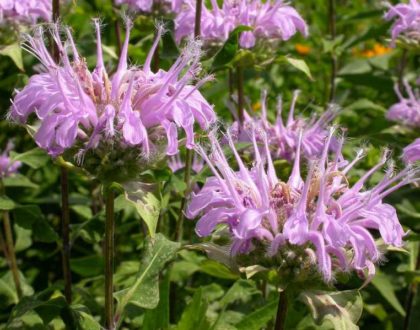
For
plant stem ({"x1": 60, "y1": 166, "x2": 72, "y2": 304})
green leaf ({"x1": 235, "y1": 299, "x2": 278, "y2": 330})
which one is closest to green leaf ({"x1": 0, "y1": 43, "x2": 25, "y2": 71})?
plant stem ({"x1": 60, "y1": 166, "x2": 72, "y2": 304})

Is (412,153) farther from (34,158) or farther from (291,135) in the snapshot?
(34,158)

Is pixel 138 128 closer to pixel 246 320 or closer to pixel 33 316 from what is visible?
pixel 246 320

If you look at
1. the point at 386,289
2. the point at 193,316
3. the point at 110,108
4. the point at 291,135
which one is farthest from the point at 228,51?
the point at 386,289

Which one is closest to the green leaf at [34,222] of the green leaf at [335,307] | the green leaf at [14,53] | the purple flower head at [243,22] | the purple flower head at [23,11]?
the green leaf at [14,53]

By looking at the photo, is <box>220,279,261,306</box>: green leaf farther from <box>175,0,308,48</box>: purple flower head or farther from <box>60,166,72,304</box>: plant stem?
<box>175,0,308,48</box>: purple flower head

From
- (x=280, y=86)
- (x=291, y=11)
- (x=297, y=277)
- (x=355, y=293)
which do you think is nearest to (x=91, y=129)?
(x=297, y=277)
